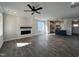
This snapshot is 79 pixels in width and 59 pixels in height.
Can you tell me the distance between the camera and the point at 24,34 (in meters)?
13.6

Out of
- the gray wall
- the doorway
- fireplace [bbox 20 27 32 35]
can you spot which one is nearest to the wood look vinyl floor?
the gray wall

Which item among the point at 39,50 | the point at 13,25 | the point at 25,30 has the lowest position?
the point at 39,50

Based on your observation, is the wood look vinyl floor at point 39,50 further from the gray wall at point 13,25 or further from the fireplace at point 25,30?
the fireplace at point 25,30

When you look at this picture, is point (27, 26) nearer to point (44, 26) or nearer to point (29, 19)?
point (29, 19)

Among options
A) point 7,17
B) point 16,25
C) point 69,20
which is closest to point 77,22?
point 69,20

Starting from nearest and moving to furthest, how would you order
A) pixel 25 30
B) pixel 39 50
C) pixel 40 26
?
1. pixel 39 50
2. pixel 25 30
3. pixel 40 26

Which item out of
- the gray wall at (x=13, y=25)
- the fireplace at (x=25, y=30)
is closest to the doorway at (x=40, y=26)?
the fireplace at (x=25, y=30)

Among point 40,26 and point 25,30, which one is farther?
point 40,26

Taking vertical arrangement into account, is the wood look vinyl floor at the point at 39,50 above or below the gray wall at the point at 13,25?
below

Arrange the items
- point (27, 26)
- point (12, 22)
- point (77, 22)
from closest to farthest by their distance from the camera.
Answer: point (12, 22), point (27, 26), point (77, 22)

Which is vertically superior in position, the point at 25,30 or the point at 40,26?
the point at 40,26

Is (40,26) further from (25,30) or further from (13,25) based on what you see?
(13,25)

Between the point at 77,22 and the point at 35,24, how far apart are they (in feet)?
26.0

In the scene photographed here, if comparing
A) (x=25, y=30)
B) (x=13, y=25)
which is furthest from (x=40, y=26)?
(x=13, y=25)
